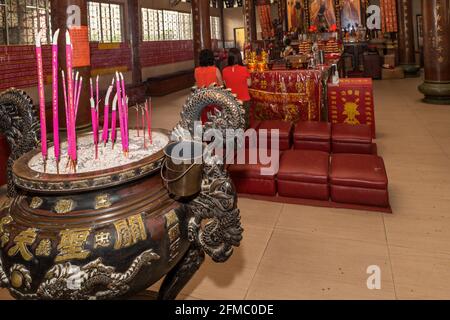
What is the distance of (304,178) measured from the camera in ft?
8.90

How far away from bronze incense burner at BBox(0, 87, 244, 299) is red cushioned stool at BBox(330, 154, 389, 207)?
1649 mm

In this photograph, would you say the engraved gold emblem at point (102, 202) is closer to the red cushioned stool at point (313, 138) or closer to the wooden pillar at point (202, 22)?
the red cushioned stool at point (313, 138)

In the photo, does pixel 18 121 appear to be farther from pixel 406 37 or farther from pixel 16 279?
pixel 406 37

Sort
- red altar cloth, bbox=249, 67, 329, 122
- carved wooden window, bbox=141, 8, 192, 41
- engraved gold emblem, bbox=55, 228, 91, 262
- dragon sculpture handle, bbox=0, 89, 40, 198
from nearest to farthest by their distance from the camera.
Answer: engraved gold emblem, bbox=55, 228, 91, 262, dragon sculpture handle, bbox=0, 89, 40, 198, red altar cloth, bbox=249, 67, 329, 122, carved wooden window, bbox=141, 8, 192, 41

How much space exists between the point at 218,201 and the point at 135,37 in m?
8.42

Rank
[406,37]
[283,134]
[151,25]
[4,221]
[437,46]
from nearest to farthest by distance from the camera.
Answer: [4,221] < [283,134] < [437,46] < [151,25] < [406,37]

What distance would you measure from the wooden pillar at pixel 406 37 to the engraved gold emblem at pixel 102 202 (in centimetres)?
1141

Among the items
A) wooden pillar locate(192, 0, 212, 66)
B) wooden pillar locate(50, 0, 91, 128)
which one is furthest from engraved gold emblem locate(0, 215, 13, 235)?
wooden pillar locate(192, 0, 212, 66)

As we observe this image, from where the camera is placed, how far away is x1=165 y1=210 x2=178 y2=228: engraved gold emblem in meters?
1.09

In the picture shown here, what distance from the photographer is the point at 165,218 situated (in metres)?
1.09

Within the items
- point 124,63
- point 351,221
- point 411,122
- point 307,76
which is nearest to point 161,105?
point 124,63

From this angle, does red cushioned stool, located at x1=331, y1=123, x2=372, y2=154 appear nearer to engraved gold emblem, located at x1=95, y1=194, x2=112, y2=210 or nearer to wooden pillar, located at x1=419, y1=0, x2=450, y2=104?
engraved gold emblem, located at x1=95, y1=194, x2=112, y2=210

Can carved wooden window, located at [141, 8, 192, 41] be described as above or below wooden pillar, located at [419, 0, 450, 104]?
above

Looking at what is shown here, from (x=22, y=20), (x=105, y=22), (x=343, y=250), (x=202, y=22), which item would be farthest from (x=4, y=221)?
(x=105, y=22)
